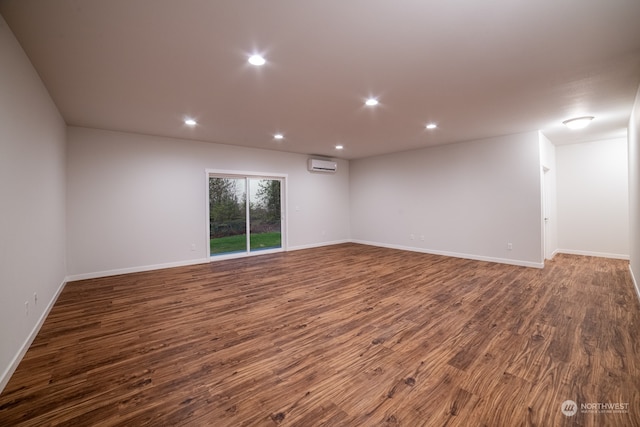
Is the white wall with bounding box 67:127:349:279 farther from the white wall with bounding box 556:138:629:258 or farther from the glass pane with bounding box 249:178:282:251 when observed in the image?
the white wall with bounding box 556:138:629:258

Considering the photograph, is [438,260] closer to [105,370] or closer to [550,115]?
[550,115]

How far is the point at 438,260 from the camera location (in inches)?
229

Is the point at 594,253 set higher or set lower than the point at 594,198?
lower

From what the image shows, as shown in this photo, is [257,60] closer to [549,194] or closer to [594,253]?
[549,194]

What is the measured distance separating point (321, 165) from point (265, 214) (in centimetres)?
214

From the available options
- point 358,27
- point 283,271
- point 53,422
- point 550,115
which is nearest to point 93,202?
point 283,271

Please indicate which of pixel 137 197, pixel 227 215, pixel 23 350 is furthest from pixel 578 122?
pixel 137 197

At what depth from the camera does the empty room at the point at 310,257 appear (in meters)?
1.79

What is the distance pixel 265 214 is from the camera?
6.91m

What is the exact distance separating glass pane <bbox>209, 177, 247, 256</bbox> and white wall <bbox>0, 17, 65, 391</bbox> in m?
2.79

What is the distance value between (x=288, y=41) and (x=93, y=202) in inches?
187

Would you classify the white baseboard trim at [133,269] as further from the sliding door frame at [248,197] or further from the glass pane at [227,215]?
the glass pane at [227,215]

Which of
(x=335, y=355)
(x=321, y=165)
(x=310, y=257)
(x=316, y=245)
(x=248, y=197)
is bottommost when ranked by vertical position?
(x=335, y=355)

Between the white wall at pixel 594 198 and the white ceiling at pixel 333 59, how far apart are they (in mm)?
1809
